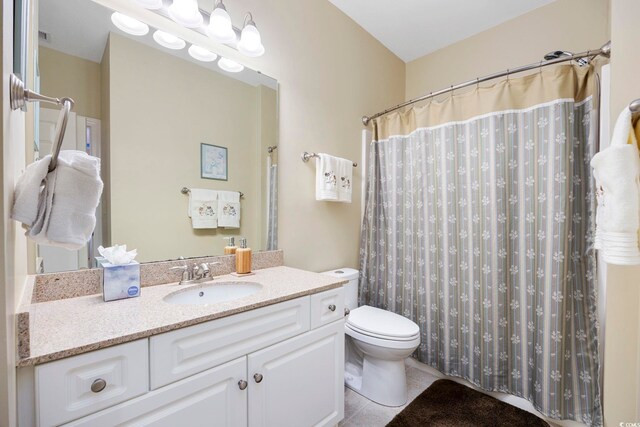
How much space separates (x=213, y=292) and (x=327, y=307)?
1.74 ft

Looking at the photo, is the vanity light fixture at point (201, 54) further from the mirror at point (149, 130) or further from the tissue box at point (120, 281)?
the tissue box at point (120, 281)

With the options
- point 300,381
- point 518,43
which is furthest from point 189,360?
point 518,43

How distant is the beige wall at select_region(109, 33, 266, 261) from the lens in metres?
1.15

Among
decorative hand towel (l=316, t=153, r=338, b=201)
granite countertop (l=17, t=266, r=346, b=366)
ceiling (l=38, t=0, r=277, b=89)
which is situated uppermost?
ceiling (l=38, t=0, r=277, b=89)

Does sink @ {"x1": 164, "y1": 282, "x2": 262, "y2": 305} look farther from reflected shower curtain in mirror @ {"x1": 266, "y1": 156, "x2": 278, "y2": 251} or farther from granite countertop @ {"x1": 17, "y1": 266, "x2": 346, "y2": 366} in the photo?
reflected shower curtain in mirror @ {"x1": 266, "y1": 156, "x2": 278, "y2": 251}

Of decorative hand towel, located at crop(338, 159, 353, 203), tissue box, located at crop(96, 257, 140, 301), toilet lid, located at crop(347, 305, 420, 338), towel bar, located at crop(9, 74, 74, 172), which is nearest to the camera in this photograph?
towel bar, located at crop(9, 74, 74, 172)

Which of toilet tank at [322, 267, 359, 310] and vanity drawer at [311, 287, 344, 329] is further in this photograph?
toilet tank at [322, 267, 359, 310]

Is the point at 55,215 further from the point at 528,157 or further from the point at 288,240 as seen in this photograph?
the point at 528,157

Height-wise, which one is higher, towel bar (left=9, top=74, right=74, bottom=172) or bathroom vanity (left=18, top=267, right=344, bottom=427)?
towel bar (left=9, top=74, right=74, bottom=172)

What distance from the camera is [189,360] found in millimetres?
841

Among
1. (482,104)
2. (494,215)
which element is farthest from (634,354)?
(482,104)

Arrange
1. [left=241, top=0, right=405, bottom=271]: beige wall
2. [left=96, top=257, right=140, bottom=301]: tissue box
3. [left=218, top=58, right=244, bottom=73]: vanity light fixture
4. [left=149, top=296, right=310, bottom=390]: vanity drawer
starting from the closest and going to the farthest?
[left=149, top=296, right=310, bottom=390]: vanity drawer → [left=96, top=257, right=140, bottom=301]: tissue box → [left=218, top=58, right=244, bottom=73]: vanity light fixture → [left=241, top=0, right=405, bottom=271]: beige wall

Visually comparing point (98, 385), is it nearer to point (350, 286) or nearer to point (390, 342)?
point (390, 342)

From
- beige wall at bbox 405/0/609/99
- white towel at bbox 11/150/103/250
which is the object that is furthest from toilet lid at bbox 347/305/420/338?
beige wall at bbox 405/0/609/99
